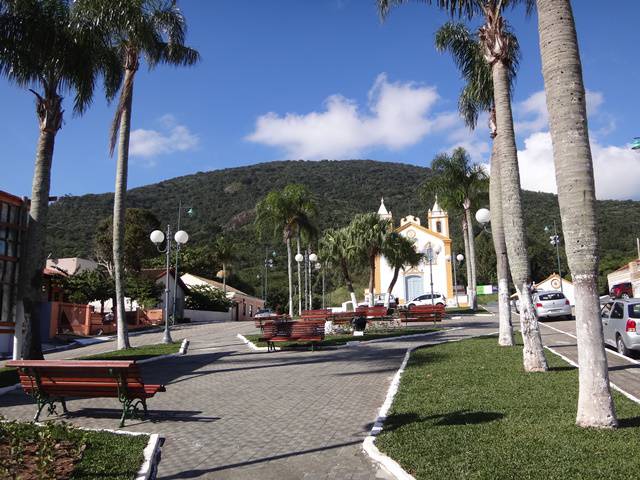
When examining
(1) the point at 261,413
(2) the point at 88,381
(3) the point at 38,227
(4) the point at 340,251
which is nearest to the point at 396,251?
(4) the point at 340,251

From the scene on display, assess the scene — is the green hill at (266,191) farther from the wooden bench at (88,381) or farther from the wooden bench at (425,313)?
the wooden bench at (88,381)

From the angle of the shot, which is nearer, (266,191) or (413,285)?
(413,285)

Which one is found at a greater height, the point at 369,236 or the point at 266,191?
the point at 266,191

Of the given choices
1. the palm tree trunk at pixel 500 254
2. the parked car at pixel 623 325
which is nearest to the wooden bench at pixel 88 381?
the palm tree trunk at pixel 500 254

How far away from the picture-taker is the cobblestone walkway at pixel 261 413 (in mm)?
5645

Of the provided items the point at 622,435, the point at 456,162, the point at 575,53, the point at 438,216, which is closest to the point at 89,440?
the point at 622,435

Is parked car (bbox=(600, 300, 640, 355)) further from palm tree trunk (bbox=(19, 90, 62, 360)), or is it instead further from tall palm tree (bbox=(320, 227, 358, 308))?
tall palm tree (bbox=(320, 227, 358, 308))

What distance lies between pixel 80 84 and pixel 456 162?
28.4 m

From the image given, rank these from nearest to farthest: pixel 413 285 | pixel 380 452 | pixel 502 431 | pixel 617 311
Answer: pixel 380 452 < pixel 502 431 < pixel 617 311 < pixel 413 285

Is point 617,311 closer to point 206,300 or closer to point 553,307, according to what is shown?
point 553,307

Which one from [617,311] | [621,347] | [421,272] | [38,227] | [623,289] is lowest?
[621,347]

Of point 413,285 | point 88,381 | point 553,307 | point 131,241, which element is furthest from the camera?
point 413,285

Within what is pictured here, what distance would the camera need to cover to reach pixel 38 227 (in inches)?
550

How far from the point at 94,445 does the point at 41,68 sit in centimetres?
1168
